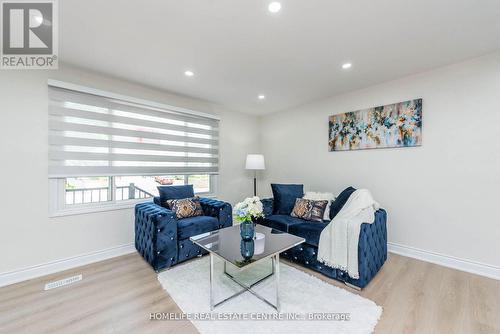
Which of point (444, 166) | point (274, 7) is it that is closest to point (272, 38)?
point (274, 7)

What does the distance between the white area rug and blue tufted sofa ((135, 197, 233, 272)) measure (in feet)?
0.55

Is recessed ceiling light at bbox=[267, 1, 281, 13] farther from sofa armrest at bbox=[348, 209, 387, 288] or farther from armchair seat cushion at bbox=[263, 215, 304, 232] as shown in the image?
armchair seat cushion at bbox=[263, 215, 304, 232]

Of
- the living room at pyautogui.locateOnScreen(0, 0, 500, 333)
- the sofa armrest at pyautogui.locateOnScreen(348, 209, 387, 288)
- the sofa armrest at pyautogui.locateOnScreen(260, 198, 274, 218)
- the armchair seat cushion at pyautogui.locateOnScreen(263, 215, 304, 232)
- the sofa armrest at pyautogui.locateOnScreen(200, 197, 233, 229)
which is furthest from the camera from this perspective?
the sofa armrest at pyautogui.locateOnScreen(260, 198, 274, 218)

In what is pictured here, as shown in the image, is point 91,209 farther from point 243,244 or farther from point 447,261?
point 447,261

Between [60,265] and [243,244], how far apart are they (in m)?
2.32

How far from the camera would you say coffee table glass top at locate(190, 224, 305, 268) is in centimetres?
175

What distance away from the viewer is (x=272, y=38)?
6.64 ft

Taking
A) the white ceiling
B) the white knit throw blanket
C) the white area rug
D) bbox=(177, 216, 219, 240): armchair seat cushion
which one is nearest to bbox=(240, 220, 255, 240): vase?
the white area rug

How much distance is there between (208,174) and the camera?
403 cm

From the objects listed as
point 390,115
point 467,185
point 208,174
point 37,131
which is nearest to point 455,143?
point 467,185

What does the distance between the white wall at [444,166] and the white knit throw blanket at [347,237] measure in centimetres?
88

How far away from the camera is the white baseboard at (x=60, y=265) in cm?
223

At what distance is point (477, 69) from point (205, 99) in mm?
3743

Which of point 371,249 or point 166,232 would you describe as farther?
point 166,232
